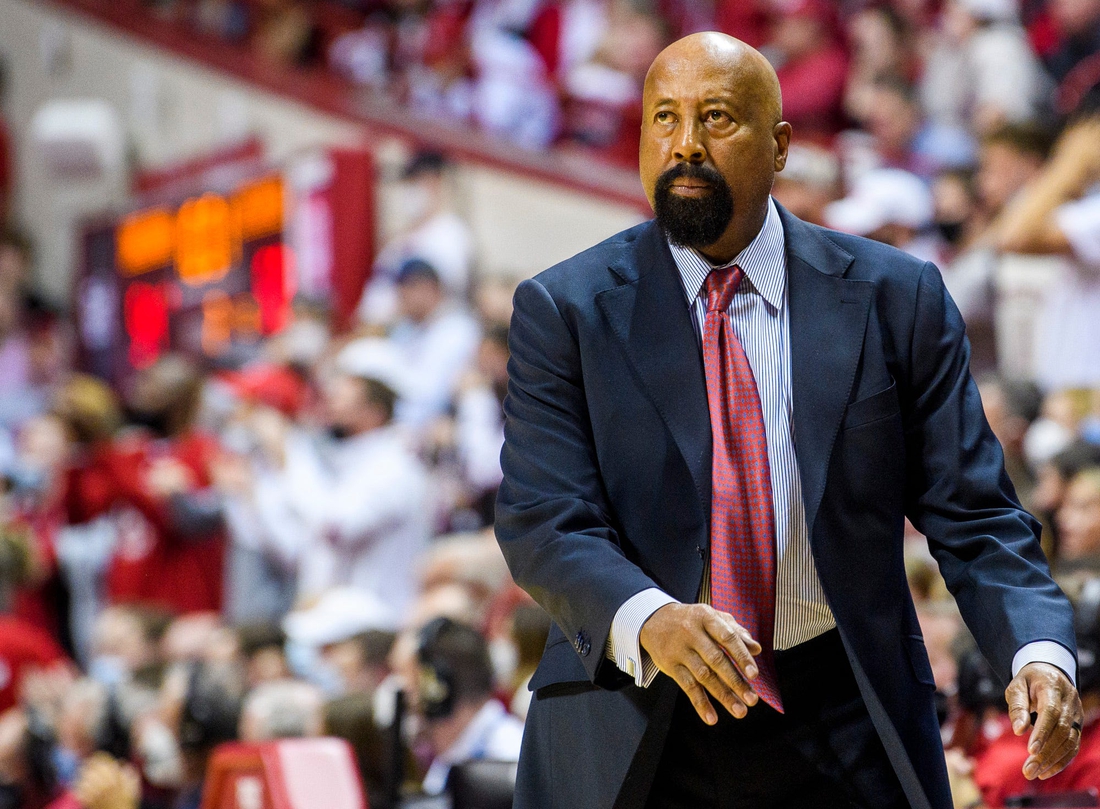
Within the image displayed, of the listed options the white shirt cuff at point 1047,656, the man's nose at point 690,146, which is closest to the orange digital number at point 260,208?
the man's nose at point 690,146

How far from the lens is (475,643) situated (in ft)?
15.0

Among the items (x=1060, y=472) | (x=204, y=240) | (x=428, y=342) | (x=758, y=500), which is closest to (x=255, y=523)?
(x=428, y=342)

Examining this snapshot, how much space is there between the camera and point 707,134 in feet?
7.61

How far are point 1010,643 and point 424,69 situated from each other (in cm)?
1031

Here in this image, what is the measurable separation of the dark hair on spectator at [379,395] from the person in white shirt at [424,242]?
1879 mm

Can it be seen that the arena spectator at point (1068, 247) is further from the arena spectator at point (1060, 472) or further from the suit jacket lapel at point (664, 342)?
the suit jacket lapel at point (664, 342)

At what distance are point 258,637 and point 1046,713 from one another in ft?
14.5

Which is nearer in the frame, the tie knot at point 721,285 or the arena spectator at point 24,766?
the tie knot at point 721,285

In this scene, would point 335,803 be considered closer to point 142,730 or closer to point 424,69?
point 142,730

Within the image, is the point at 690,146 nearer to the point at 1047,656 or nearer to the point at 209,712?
the point at 1047,656

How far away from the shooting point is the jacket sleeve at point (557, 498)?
216 cm

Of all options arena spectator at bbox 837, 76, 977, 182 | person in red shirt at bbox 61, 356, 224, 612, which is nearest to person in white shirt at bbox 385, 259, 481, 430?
person in red shirt at bbox 61, 356, 224, 612

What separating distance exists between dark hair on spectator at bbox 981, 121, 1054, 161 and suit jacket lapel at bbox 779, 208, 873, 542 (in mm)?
4657

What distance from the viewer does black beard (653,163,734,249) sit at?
2318 millimetres
